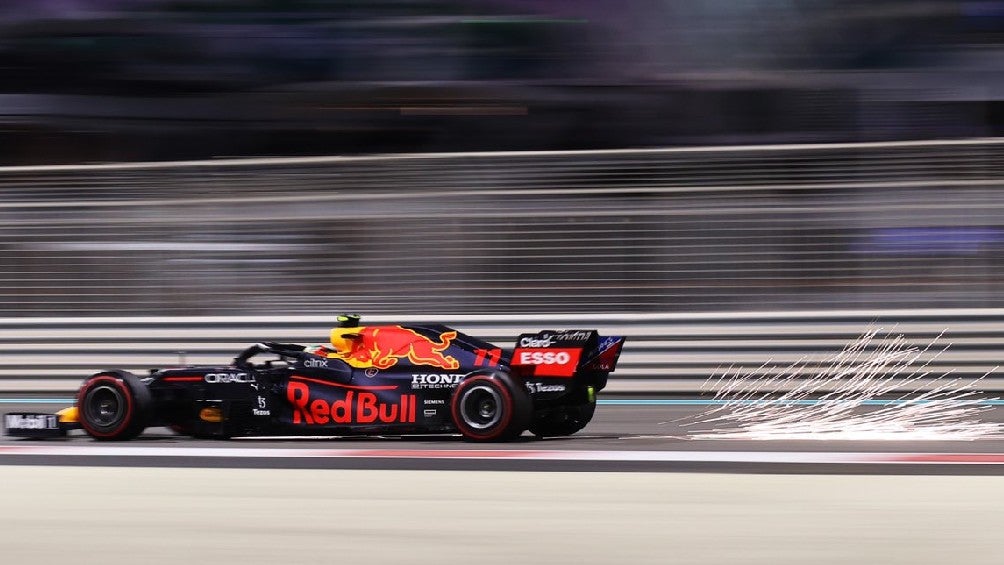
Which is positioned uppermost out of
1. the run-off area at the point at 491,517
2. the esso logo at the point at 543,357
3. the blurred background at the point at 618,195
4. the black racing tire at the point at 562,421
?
the blurred background at the point at 618,195

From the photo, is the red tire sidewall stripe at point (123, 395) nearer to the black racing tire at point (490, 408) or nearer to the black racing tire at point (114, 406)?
the black racing tire at point (114, 406)

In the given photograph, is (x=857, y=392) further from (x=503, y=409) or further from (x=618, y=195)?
(x=503, y=409)

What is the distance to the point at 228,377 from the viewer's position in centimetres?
902

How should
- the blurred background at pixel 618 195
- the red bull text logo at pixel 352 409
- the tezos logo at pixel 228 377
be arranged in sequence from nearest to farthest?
the red bull text logo at pixel 352 409
the tezos logo at pixel 228 377
the blurred background at pixel 618 195

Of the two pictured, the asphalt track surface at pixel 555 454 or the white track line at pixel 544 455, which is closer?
the asphalt track surface at pixel 555 454

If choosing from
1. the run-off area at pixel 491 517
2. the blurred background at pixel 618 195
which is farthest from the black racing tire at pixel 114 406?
the blurred background at pixel 618 195

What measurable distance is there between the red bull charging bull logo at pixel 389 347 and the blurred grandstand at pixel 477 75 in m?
8.35

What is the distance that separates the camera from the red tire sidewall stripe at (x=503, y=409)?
8508 millimetres

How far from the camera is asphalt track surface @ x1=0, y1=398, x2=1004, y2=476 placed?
729 centimetres

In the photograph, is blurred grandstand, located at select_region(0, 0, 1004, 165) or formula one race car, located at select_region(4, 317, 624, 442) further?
blurred grandstand, located at select_region(0, 0, 1004, 165)

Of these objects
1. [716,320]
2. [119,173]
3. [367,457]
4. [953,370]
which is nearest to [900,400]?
[953,370]

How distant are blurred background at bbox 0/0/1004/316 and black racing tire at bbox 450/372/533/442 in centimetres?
389

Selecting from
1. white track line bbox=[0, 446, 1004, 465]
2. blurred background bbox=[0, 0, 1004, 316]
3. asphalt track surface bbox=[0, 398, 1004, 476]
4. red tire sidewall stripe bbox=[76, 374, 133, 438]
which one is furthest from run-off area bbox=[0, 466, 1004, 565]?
blurred background bbox=[0, 0, 1004, 316]

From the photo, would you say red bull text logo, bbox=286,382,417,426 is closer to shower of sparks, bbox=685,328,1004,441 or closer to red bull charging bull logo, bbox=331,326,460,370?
red bull charging bull logo, bbox=331,326,460,370
